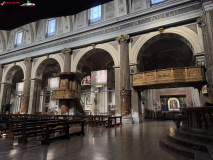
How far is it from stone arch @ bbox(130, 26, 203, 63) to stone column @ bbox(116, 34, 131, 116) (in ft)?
1.87

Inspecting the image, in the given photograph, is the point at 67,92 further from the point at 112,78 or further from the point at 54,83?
the point at 112,78

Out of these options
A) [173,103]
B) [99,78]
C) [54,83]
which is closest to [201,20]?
[99,78]

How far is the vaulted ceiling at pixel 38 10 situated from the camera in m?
3.43

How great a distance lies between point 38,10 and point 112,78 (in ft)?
54.3

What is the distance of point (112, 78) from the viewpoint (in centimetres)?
1989

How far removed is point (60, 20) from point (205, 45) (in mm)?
13409

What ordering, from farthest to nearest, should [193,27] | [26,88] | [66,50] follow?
[26,88]
[66,50]
[193,27]

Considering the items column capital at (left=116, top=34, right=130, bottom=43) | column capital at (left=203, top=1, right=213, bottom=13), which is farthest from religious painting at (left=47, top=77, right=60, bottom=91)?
column capital at (left=203, top=1, right=213, bottom=13)

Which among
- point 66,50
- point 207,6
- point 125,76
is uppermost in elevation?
point 207,6

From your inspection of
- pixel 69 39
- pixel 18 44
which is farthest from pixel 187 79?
pixel 18 44

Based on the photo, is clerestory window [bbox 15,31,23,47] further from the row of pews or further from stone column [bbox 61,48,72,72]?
the row of pews

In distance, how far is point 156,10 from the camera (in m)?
11.1

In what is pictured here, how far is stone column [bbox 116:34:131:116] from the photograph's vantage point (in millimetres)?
10864

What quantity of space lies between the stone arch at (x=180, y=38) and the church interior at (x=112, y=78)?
2.5 inches
